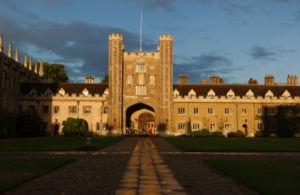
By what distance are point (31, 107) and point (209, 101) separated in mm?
30088

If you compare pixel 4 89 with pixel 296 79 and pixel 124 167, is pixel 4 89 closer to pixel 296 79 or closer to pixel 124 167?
pixel 124 167

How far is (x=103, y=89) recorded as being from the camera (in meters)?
61.8

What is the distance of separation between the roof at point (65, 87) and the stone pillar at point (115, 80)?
3950 mm

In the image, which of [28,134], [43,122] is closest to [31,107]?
[43,122]

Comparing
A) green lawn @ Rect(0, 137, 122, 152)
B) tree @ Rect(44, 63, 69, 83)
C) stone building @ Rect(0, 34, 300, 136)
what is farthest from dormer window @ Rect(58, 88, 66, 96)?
green lawn @ Rect(0, 137, 122, 152)

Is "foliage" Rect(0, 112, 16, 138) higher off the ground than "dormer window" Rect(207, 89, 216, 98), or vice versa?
"dormer window" Rect(207, 89, 216, 98)

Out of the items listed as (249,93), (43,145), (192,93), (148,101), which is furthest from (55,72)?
(43,145)

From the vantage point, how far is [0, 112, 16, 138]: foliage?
150 feet

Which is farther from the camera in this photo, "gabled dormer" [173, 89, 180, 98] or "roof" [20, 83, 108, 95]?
"gabled dormer" [173, 89, 180, 98]

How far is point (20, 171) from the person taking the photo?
1346 cm

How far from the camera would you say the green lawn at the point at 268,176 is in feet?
32.7

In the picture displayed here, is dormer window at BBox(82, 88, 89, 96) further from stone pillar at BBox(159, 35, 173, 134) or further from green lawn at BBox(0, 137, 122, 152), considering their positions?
green lawn at BBox(0, 137, 122, 152)

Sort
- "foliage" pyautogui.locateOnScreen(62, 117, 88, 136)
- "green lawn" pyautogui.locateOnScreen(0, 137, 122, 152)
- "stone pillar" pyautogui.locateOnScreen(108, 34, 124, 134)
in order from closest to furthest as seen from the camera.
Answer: "green lawn" pyautogui.locateOnScreen(0, 137, 122, 152)
"foliage" pyautogui.locateOnScreen(62, 117, 88, 136)
"stone pillar" pyautogui.locateOnScreen(108, 34, 124, 134)

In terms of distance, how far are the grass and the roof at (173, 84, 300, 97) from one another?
46.4 m
